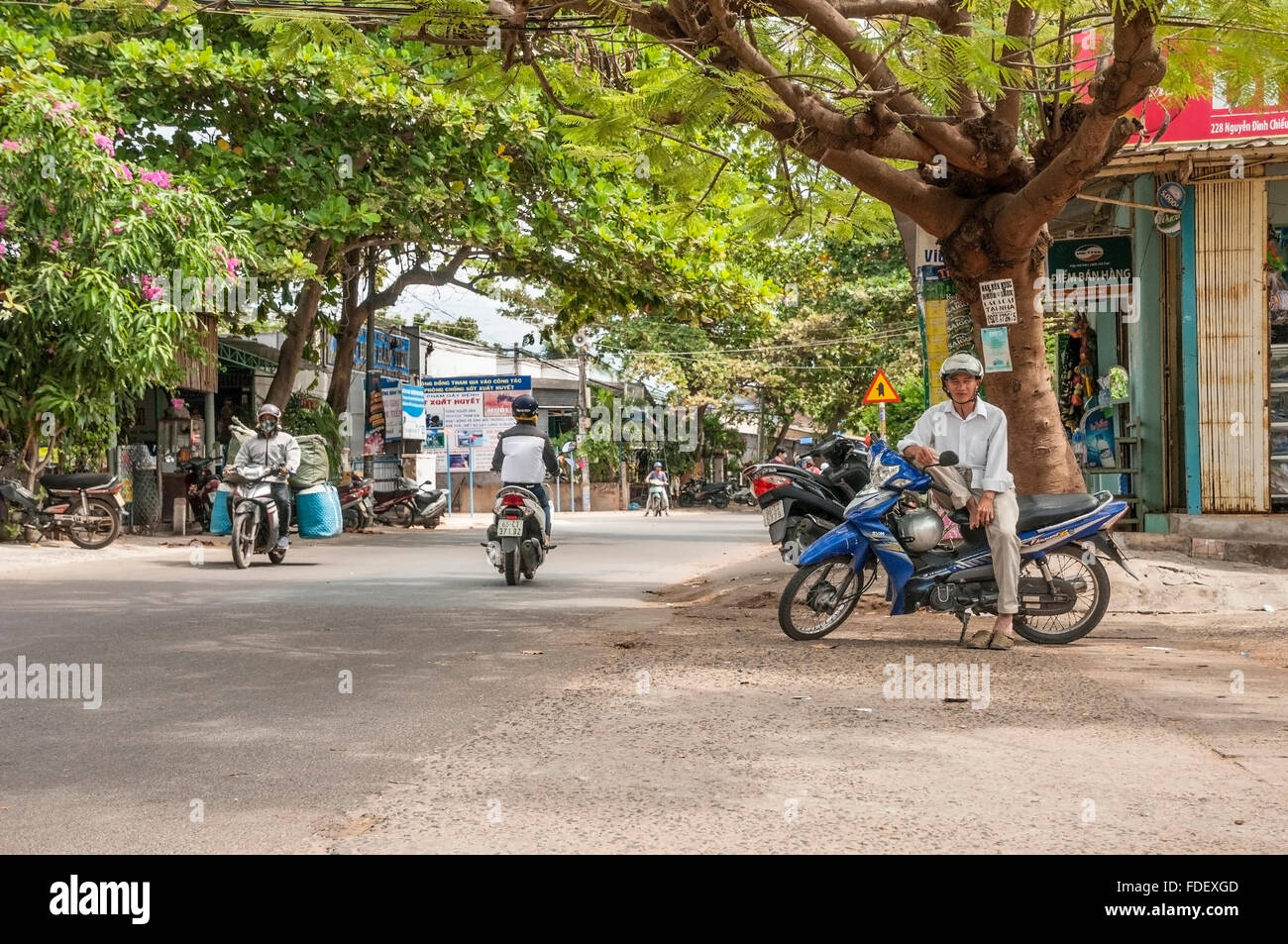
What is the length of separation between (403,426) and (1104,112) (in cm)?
2520

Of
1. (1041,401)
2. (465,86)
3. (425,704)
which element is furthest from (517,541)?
(425,704)

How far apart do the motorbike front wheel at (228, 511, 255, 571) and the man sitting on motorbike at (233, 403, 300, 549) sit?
30 cm

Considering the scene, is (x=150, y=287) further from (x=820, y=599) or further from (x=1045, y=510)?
(x=1045, y=510)

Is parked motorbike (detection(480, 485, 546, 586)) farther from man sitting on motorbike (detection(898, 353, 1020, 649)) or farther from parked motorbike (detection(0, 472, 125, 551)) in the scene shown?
parked motorbike (detection(0, 472, 125, 551))

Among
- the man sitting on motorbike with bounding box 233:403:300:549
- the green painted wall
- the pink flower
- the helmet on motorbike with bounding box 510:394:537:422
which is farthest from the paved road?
the green painted wall

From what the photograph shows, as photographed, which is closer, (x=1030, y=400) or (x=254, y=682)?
(x=254, y=682)

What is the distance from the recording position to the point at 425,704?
603 cm

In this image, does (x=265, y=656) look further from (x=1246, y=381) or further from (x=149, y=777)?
(x=1246, y=381)

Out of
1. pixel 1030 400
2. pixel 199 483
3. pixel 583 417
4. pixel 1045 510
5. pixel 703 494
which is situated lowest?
pixel 703 494

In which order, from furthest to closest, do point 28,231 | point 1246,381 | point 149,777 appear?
1. point 28,231
2. point 1246,381
3. point 149,777

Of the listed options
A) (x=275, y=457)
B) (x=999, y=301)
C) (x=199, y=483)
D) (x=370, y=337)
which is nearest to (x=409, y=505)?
(x=370, y=337)

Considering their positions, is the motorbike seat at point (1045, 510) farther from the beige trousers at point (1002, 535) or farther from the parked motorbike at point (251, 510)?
the parked motorbike at point (251, 510)

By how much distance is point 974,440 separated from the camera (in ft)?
25.9

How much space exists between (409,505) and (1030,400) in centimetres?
1778
